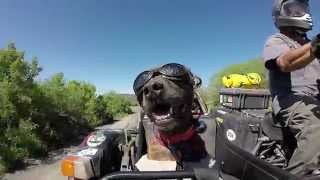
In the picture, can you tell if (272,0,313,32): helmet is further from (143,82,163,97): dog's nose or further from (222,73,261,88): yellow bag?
(222,73,261,88): yellow bag

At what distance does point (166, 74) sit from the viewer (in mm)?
2729

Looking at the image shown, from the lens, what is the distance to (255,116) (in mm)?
4035

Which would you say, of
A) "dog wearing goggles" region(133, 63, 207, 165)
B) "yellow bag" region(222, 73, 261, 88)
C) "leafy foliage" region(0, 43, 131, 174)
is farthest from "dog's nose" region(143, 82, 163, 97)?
"leafy foliage" region(0, 43, 131, 174)

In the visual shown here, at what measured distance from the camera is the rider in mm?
2889

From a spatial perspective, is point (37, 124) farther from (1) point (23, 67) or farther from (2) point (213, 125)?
(2) point (213, 125)

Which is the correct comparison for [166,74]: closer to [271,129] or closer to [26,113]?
[271,129]

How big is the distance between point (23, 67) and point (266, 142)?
15043 millimetres

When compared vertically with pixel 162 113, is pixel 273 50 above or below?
above

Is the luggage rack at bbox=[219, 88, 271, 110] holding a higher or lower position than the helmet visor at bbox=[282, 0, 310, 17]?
lower

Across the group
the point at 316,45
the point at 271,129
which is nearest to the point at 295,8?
the point at 316,45

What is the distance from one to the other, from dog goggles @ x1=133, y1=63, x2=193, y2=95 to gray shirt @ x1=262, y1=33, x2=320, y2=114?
2.26 ft

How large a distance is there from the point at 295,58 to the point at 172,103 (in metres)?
0.83

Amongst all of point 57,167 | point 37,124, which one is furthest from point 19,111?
point 57,167

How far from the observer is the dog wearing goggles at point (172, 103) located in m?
2.66
